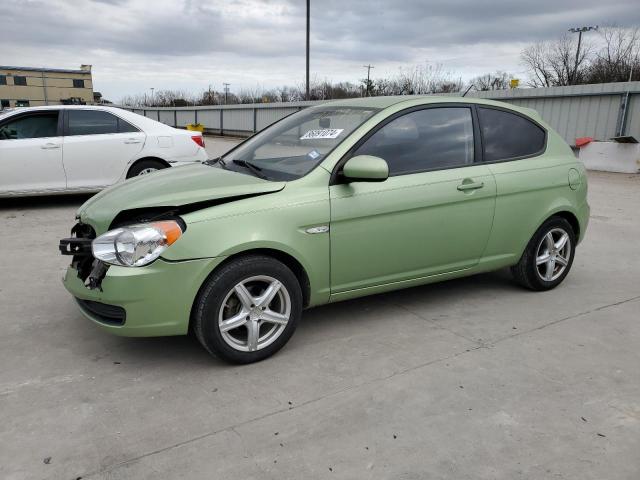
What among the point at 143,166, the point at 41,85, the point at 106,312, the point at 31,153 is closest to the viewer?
the point at 106,312

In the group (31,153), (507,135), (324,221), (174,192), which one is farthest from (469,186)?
(31,153)

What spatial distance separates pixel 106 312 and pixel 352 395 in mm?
1466

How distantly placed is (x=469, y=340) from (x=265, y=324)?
137 cm

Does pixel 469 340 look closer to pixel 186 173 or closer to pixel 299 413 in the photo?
pixel 299 413

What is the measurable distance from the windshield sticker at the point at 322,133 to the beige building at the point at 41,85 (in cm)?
8320

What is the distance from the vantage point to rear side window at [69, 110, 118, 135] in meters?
7.95

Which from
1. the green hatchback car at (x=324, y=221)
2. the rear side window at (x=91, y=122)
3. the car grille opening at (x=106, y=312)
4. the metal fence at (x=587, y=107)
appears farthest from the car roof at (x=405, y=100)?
the metal fence at (x=587, y=107)

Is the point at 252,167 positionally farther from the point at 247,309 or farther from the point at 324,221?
the point at 247,309

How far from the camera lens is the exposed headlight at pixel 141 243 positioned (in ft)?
9.92

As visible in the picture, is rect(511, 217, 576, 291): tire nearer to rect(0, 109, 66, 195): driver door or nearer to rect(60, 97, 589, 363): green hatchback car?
rect(60, 97, 589, 363): green hatchback car

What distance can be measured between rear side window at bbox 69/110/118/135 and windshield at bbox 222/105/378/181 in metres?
4.41

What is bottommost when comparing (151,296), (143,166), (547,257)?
(547,257)

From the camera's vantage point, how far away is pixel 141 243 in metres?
3.03

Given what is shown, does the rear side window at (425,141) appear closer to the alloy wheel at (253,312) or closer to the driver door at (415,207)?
the driver door at (415,207)
